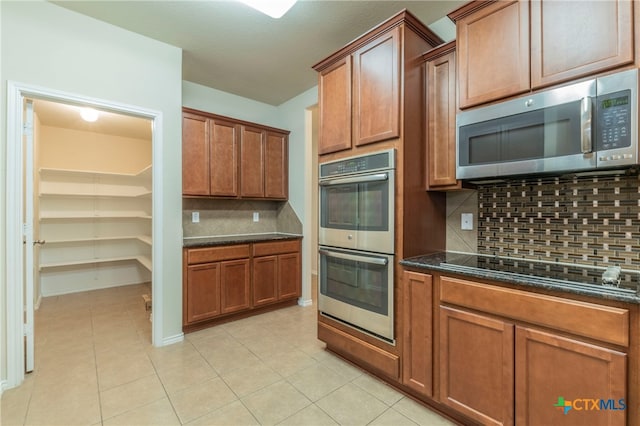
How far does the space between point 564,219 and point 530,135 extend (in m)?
0.60

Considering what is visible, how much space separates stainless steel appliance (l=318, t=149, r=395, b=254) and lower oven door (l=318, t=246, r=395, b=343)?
8 centimetres

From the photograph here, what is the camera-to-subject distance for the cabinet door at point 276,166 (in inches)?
149

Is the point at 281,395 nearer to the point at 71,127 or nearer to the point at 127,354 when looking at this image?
the point at 127,354

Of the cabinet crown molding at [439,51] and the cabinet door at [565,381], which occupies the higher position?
the cabinet crown molding at [439,51]

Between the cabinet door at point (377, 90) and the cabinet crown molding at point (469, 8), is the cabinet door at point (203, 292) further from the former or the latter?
the cabinet crown molding at point (469, 8)

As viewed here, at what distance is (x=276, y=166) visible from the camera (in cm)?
388

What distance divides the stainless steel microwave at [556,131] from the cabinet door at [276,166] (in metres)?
2.50

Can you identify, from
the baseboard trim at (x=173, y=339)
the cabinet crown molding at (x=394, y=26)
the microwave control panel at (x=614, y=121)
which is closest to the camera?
the microwave control panel at (x=614, y=121)

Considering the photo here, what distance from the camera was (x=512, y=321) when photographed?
4.68ft

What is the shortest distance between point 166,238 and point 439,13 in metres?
3.08

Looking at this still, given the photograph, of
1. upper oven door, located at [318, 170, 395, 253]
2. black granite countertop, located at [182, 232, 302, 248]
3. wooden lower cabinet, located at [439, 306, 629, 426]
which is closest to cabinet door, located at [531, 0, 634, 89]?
upper oven door, located at [318, 170, 395, 253]

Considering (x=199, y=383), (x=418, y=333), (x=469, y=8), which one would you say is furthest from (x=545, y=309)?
(x=199, y=383)

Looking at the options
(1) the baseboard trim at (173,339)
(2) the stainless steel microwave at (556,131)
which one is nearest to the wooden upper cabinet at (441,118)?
(2) the stainless steel microwave at (556,131)

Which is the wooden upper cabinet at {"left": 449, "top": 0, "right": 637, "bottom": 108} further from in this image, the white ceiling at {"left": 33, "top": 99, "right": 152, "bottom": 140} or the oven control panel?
the white ceiling at {"left": 33, "top": 99, "right": 152, "bottom": 140}
